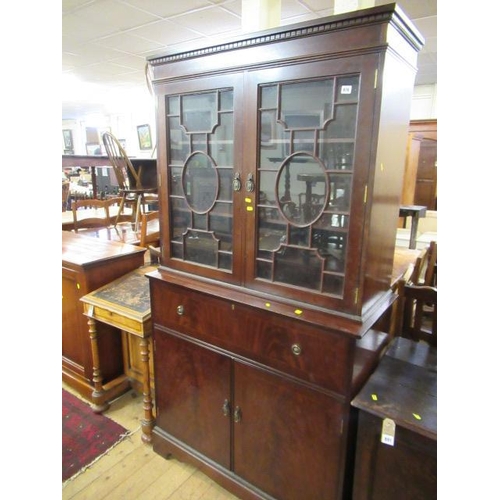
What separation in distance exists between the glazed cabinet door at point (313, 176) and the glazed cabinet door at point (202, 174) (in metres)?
0.11

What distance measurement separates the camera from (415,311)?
1716 millimetres

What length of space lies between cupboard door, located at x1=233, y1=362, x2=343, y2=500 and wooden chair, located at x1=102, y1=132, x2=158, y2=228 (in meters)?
2.18

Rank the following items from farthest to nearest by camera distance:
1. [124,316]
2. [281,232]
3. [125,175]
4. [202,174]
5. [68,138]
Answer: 1. [68,138]
2. [125,175]
3. [124,316]
4. [202,174]
5. [281,232]

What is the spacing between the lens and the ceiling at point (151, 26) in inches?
107

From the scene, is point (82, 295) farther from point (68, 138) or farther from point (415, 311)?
point (68, 138)

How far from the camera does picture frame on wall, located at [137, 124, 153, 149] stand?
26.6 feet

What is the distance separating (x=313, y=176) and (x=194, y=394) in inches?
45.6

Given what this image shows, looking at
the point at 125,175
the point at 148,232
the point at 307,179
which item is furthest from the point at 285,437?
the point at 125,175

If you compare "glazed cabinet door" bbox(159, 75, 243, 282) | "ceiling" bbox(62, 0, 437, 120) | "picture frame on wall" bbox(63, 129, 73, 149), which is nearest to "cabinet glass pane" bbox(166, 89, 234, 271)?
"glazed cabinet door" bbox(159, 75, 243, 282)

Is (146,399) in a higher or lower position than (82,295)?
lower

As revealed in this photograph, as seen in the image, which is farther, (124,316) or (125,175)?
(125,175)
